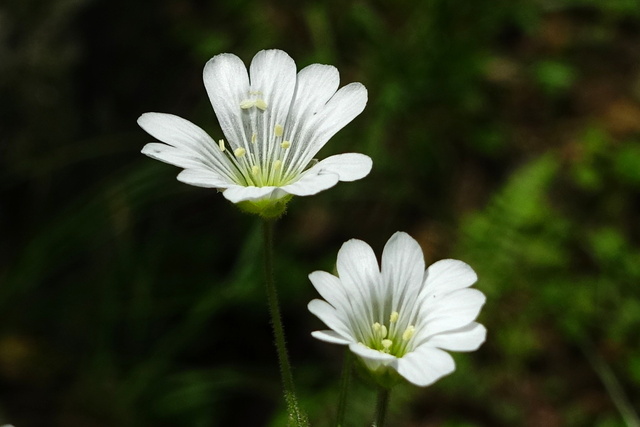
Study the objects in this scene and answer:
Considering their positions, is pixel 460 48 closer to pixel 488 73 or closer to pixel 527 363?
pixel 488 73

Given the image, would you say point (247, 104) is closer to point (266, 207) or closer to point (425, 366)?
point (266, 207)

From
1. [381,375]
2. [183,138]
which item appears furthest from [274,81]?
[381,375]

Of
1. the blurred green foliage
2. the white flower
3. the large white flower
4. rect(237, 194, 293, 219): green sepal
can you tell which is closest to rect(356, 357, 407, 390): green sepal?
the white flower

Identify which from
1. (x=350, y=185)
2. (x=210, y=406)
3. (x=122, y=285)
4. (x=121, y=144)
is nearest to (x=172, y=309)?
(x=122, y=285)

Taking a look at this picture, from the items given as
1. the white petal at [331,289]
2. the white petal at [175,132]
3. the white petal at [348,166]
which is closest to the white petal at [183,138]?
the white petal at [175,132]

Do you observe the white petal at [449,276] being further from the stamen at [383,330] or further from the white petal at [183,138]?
the white petal at [183,138]

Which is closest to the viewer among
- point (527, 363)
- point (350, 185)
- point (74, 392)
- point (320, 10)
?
point (74, 392)

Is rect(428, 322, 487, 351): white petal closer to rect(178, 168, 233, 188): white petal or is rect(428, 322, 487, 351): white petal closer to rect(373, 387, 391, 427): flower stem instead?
rect(373, 387, 391, 427): flower stem
